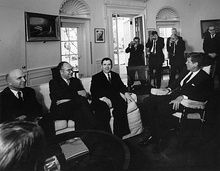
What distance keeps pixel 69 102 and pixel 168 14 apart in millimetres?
1865

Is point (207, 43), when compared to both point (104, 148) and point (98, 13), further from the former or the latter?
point (98, 13)

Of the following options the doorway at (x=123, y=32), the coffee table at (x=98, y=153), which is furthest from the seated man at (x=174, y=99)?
the doorway at (x=123, y=32)

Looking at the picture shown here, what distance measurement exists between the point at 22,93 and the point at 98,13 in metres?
2.33

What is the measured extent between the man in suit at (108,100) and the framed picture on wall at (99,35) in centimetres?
170

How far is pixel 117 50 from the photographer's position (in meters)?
3.81

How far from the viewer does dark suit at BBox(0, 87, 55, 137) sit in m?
1.55

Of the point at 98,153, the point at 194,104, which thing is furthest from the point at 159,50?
the point at 98,153

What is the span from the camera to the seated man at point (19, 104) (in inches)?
61.0

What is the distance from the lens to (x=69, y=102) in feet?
6.01

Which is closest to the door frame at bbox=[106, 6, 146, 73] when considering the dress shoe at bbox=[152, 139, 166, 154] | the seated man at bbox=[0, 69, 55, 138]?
the seated man at bbox=[0, 69, 55, 138]

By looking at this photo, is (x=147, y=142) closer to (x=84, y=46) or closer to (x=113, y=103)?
(x=113, y=103)

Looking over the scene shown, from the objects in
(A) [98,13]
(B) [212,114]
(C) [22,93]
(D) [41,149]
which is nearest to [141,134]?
(B) [212,114]

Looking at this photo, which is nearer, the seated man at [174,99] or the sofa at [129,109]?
the seated man at [174,99]

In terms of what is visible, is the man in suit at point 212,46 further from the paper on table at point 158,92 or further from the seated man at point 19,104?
the seated man at point 19,104
